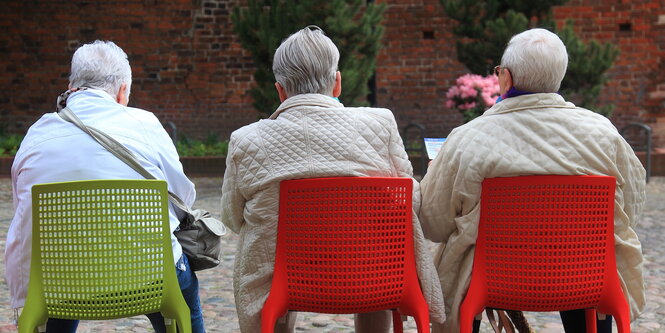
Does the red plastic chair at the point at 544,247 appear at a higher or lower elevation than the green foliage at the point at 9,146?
higher

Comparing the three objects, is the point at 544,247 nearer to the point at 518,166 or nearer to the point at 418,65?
the point at 518,166

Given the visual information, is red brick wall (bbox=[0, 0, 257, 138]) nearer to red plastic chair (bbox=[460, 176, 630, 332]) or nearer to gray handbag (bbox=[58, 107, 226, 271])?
gray handbag (bbox=[58, 107, 226, 271])

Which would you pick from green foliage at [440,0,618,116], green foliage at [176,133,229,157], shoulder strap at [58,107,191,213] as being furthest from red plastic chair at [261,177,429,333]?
green foliage at [176,133,229,157]

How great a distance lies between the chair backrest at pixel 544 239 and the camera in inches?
108

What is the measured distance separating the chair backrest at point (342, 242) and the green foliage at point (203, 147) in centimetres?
989

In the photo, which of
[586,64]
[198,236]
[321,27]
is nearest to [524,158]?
[198,236]

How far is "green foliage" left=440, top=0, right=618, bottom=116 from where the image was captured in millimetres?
11453

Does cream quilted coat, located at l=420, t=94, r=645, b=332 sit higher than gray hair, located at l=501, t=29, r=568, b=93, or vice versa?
gray hair, located at l=501, t=29, r=568, b=93

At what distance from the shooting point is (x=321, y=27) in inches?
441

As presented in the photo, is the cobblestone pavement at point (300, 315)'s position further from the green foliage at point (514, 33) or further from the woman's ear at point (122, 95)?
the green foliage at point (514, 33)

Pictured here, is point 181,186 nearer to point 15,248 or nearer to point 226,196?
point 226,196

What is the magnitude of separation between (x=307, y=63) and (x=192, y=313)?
102 cm

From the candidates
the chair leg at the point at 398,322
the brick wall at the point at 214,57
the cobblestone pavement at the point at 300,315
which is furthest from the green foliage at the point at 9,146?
the chair leg at the point at 398,322

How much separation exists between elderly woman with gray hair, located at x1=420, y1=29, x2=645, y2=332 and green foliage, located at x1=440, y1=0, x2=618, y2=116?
28.2 feet
